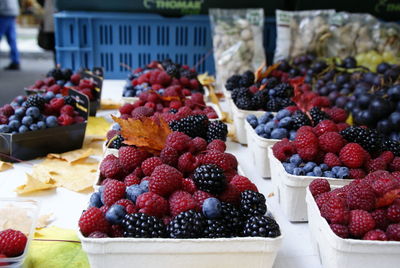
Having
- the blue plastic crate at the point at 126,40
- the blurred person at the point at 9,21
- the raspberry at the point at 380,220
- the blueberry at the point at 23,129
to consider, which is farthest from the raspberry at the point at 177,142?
the blurred person at the point at 9,21

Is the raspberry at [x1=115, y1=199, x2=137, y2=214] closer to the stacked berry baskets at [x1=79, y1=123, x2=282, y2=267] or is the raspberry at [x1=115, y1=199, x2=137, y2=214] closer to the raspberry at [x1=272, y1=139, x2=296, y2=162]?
the stacked berry baskets at [x1=79, y1=123, x2=282, y2=267]

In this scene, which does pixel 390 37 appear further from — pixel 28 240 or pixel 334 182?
pixel 28 240

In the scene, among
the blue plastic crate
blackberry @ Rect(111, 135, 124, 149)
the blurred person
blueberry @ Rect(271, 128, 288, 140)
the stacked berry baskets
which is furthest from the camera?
the blurred person

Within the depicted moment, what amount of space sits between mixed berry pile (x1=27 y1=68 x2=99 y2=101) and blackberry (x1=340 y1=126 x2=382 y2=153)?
110 centimetres

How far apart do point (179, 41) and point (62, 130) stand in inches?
51.1

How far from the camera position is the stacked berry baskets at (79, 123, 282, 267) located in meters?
0.79

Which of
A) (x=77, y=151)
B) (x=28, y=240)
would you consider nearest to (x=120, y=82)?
(x=77, y=151)

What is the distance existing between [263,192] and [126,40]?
159 cm

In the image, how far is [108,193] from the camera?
905 millimetres

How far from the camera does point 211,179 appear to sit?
2.97 ft

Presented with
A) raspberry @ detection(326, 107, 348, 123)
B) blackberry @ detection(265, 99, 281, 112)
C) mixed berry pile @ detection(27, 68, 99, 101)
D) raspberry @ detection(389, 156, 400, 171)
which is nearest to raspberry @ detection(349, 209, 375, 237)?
raspberry @ detection(389, 156, 400, 171)

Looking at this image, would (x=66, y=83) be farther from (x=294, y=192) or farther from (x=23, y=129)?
(x=294, y=192)

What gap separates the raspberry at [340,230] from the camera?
0.82m

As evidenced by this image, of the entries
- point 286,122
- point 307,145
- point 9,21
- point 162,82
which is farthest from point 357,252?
point 9,21
